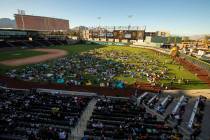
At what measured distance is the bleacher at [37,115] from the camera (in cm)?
1878

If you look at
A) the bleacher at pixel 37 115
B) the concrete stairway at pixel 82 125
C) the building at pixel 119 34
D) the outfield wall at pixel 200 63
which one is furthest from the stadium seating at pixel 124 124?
the building at pixel 119 34

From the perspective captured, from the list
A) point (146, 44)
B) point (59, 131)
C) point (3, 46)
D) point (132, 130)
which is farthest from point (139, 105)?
point (146, 44)

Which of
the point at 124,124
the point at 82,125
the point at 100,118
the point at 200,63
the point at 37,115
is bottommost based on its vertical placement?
the point at 82,125

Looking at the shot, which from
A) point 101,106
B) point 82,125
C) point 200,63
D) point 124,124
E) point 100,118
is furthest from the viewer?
point 200,63

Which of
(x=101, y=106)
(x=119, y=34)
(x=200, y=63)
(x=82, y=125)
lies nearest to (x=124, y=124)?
(x=82, y=125)

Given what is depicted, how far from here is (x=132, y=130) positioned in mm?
19984

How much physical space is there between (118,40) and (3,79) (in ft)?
380

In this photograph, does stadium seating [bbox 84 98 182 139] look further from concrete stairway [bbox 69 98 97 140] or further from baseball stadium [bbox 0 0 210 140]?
concrete stairway [bbox 69 98 97 140]

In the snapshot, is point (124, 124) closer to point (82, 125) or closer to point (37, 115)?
point (82, 125)

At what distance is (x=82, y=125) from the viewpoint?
2189 centimetres

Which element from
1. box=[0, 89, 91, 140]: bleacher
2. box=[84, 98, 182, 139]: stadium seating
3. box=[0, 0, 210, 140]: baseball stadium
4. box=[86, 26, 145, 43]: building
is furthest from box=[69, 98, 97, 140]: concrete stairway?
box=[86, 26, 145, 43]: building

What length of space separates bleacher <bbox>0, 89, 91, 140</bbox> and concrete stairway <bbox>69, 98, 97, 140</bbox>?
0.51m

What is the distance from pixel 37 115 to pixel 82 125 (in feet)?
17.1

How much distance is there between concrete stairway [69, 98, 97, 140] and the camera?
19688 mm
